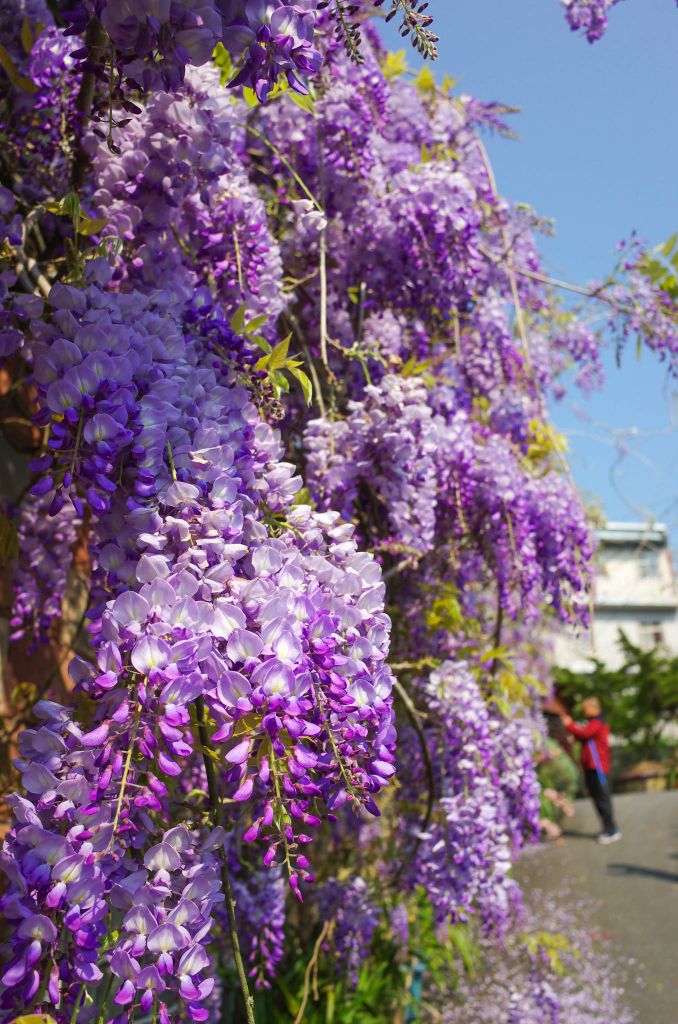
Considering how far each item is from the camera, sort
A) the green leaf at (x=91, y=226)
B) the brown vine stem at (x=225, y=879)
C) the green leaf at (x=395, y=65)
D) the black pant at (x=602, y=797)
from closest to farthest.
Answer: the brown vine stem at (x=225, y=879) < the green leaf at (x=91, y=226) < the green leaf at (x=395, y=65) < the black pant at (x=602, y=797)

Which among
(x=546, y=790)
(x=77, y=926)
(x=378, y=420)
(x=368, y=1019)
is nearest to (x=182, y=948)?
(x=77, y=926)

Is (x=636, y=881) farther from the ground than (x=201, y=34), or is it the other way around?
(x=201, y=34)

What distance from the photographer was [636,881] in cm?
699

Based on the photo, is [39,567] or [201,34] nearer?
[201,34]

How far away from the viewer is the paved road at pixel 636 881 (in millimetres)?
4930

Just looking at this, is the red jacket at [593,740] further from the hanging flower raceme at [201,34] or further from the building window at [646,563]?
the hanging flower raceme at [201,34]

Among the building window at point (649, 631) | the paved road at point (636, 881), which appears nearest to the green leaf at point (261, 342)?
the paved road at point (636, 881)

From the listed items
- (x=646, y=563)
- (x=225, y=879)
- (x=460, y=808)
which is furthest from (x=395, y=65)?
(x=646, y=563)

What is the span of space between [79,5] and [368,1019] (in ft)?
11.6

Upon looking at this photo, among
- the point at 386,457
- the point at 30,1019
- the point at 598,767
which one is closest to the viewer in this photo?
the point at 30,1019

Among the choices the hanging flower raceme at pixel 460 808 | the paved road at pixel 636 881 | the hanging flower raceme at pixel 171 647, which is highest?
the hanging flower raceme at pixel 171 647

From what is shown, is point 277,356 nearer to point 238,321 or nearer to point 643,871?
point 238,321

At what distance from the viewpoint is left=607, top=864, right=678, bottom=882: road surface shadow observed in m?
6.98

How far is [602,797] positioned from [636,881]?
1.47 metres
